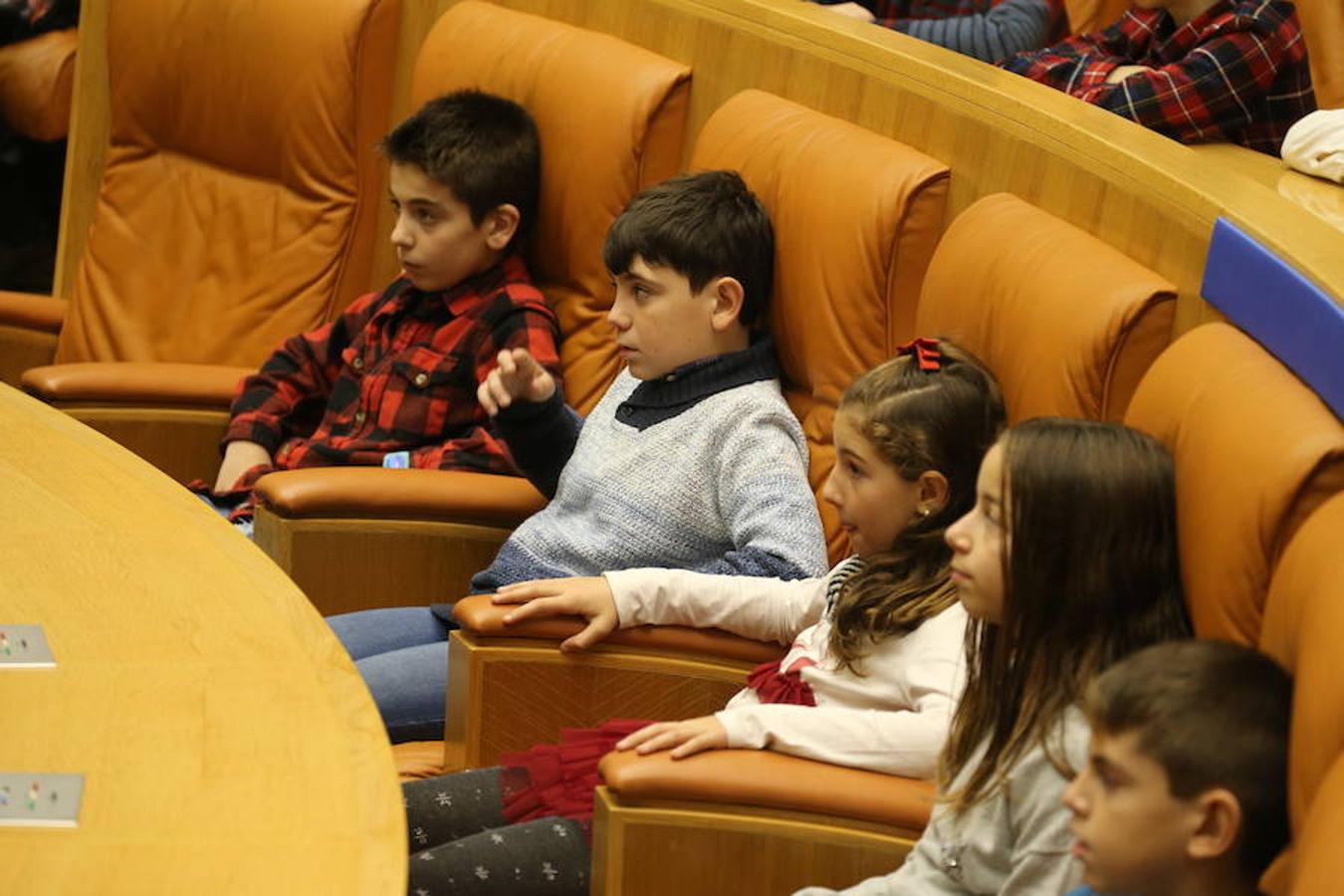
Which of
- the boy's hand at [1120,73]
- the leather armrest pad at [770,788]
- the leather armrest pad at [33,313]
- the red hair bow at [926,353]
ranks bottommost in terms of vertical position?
the leather armrest pad at [33,313]

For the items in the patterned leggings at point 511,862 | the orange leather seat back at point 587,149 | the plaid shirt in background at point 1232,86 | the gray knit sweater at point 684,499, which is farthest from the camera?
the orange leather seat back at point 587,149

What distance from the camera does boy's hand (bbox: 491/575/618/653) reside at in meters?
2.17

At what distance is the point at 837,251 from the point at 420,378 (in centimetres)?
77

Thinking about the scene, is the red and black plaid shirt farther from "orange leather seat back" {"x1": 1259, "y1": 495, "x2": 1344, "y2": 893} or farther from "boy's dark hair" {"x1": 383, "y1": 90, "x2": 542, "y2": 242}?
"orange leather seat back" {"x1": 1259, "y1": 495, "x2": 1344, "y2": 893}

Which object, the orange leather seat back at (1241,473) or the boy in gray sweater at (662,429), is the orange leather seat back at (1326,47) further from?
the orange leather seat back at (1241,473)

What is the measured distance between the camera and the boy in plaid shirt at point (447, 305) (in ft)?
9.46

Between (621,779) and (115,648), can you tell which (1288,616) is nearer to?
(621,779)

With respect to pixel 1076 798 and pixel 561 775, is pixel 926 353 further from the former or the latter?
pixel 1076 798

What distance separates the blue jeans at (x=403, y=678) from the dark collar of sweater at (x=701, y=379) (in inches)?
14.6

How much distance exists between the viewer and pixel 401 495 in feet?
8.61

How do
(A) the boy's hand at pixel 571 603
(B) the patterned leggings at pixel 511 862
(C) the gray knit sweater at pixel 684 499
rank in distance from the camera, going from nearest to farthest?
(B) the patterned leggings at pixel 511 862 → (A) the boy's hand at pixel 571 603 → (C) the gray knit sweater at pixel 684 499

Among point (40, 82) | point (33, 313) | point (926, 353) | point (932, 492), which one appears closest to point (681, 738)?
point (932, 492)

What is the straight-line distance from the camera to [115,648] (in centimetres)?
167

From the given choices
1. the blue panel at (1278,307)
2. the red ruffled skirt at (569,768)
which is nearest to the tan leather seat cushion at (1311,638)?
the blue panel at (1278,307)
